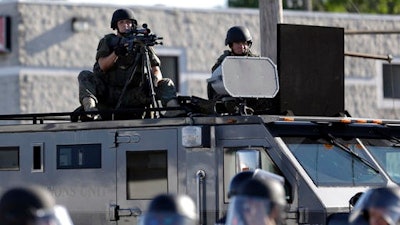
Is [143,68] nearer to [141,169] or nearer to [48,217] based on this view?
[141,169]

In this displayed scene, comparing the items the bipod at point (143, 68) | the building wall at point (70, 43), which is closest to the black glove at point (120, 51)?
the bipod at point (143, 68)

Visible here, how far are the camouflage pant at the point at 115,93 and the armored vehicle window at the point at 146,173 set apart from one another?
3.94ft

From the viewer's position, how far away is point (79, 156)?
12312 mm

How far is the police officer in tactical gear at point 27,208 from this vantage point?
710cm

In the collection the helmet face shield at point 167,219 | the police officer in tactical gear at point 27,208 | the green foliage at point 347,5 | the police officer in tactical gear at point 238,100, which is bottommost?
the helmet face shield at point 167,219

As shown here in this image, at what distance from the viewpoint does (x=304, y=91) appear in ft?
42.3

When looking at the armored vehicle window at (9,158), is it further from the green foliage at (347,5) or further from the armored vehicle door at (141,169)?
the green foliage at (347,5)

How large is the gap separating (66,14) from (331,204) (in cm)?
1800

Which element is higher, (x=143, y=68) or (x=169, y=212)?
(x=143, y=68)

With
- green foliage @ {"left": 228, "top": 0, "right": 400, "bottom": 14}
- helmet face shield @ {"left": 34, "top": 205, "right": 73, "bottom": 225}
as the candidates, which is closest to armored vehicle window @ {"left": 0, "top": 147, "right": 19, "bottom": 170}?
helmet face shield @ {"left": 34, "top": 205, "right": 73, "bottom": 225}

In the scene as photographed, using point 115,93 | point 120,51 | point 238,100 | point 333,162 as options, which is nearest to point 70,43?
point 115,93

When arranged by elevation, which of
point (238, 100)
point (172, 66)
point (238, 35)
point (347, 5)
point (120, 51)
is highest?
point (347, 5)

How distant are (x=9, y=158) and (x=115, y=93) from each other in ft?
4.23

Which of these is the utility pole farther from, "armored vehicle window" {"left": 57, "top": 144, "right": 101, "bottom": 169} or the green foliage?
the green foliage
